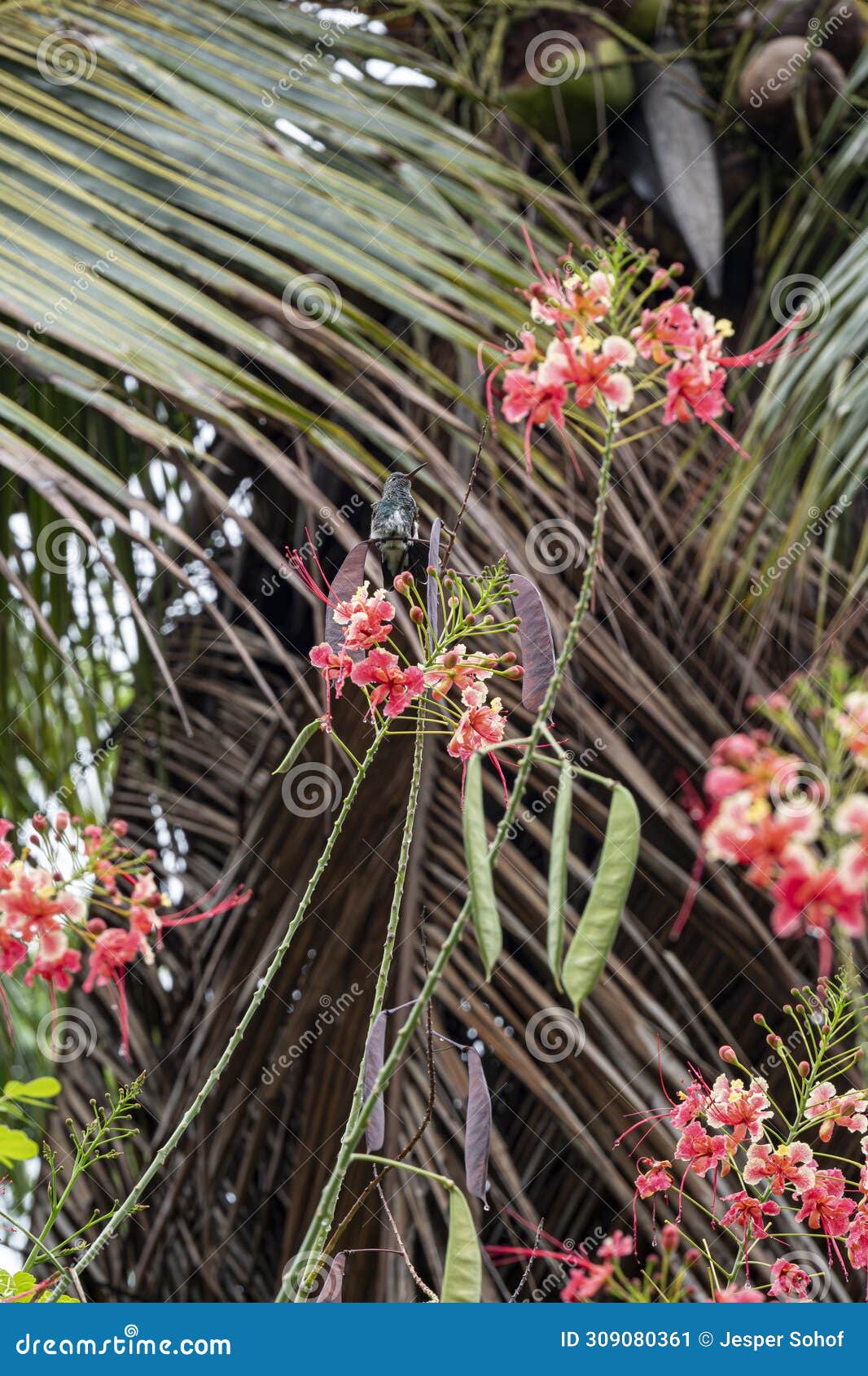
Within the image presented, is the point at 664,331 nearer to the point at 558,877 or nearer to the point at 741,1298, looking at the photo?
the point at 558,877

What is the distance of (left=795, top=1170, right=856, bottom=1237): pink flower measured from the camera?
63cm

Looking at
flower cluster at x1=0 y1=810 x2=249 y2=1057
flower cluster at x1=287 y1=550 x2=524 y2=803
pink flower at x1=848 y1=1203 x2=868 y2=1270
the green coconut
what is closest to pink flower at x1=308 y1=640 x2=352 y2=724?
flower cluster at x1=287 y1=550 x2=524 y2=803

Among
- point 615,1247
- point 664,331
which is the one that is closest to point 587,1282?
point 615,1247

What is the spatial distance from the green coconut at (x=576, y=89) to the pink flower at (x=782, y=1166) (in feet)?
5.36

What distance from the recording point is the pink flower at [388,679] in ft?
1.92

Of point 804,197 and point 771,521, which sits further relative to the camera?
point 804,197

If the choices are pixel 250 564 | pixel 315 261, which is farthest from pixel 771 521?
pixel 250 564

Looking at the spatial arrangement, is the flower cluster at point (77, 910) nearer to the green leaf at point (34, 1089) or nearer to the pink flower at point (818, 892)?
the green leaf at point (34, 1089)

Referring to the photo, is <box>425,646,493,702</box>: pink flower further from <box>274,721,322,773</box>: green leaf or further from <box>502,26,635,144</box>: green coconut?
<box>502,26,635,144</box>: green coconut

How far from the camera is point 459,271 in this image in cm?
125

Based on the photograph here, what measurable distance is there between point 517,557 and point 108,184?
0.51 metres

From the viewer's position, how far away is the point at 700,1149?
67 centimetres
